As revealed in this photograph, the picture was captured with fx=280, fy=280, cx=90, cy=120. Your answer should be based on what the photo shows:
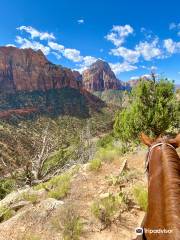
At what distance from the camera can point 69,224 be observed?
5.48 m

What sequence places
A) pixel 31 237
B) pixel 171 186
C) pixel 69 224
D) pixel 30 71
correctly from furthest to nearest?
pixel 30 71
pixel 69 224
pixel 31 237
pixel 171 186

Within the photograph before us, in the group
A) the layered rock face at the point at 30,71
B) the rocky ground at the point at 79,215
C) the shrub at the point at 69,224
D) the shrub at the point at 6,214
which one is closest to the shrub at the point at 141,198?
the rocky ground at the point at 79,215

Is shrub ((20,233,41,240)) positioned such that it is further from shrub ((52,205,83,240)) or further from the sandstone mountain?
the sandstone mountain

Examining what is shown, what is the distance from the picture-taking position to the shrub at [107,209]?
19.4ft

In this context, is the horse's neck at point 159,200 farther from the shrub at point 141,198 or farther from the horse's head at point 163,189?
the shrub at point 141,198

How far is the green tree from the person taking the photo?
15.4 meters

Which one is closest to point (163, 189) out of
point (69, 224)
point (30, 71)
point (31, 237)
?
point (69, 224)

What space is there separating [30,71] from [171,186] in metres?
173

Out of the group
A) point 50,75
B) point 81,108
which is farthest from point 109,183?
point 50,75

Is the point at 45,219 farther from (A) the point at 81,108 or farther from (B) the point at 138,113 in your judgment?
(A) the point at 81,108

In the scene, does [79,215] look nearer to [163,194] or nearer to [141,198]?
[141,198]

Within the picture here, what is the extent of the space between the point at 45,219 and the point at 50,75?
16591 centimetres

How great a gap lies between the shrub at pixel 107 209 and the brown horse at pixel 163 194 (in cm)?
308

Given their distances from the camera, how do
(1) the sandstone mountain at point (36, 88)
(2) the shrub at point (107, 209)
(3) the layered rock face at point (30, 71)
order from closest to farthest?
(2) the shrub at point (107, 209) → (1) the sandstone mountain at point (36, 88) → (3) the layered rock face at point (30, 71)
